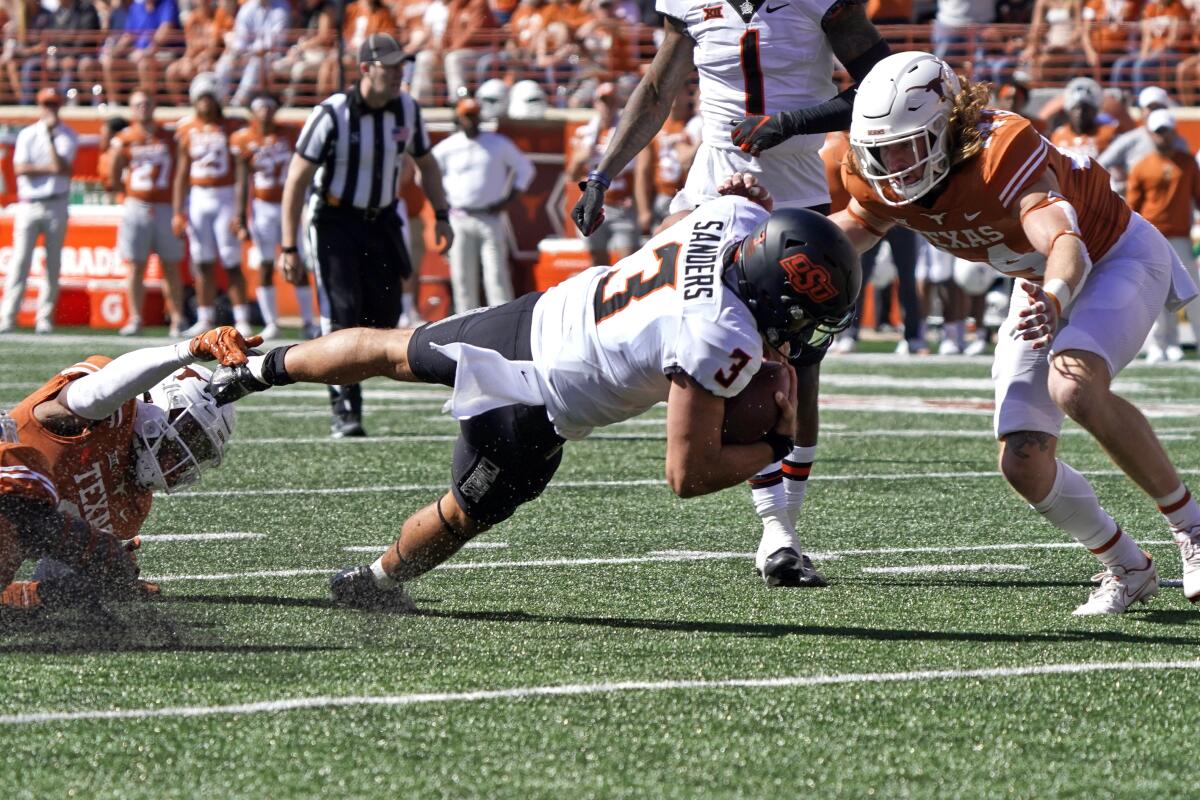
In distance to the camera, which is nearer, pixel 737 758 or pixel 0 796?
pixel 0 796

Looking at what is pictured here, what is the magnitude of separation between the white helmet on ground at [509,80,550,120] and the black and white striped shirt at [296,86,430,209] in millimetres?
9147

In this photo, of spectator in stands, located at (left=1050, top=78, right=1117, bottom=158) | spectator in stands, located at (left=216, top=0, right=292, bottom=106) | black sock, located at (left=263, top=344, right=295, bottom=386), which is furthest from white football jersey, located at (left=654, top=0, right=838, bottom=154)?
spectator in stands, located at (left=216, top=0, right=292, bottom=106)

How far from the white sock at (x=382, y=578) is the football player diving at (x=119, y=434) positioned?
47 centimetres

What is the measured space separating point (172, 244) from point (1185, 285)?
Answer: 12.7 m

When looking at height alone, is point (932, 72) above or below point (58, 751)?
above

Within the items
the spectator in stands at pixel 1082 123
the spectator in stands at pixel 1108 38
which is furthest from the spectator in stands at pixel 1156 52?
the spectator in stands at pixel 1082 123

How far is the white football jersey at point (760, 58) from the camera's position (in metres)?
5.70

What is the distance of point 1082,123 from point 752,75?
832 cm

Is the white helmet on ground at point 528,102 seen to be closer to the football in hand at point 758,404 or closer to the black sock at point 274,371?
the black sock at point 274,371

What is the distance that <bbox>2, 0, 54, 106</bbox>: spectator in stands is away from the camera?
22594mm

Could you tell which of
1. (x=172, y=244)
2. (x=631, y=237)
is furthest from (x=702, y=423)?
(x=172, y=244)

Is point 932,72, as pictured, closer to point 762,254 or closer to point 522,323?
point 762,254

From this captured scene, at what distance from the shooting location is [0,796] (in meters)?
3.01

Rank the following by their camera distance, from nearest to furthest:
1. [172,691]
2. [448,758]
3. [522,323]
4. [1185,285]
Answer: [448,758] → [172,691] → [522,323] → [1185,285]
